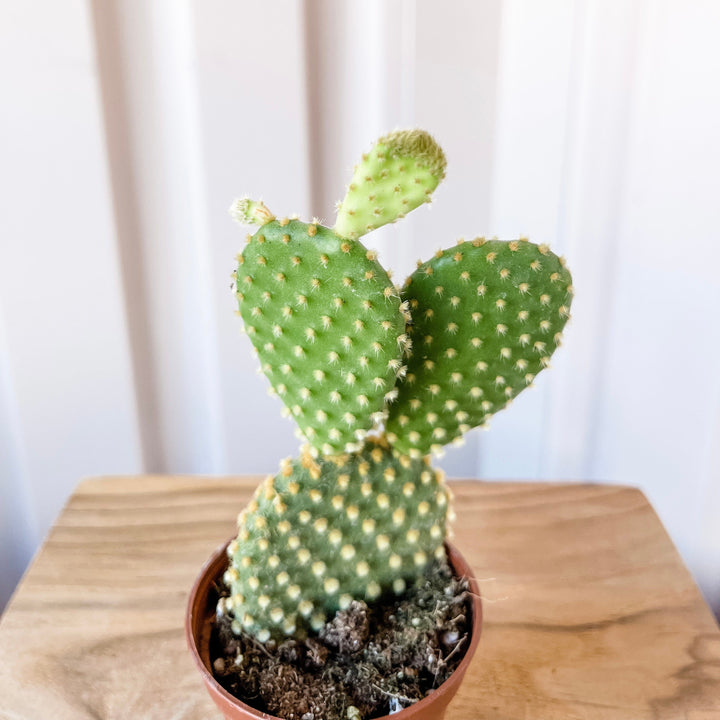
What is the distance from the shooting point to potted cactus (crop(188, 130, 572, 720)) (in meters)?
0.44

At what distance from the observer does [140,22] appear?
3.06 feet

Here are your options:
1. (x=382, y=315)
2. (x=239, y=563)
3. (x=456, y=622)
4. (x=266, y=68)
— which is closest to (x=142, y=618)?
(x=239, y=563)

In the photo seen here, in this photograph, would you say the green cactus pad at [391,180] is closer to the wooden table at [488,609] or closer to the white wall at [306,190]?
the wooden table at [488,609]

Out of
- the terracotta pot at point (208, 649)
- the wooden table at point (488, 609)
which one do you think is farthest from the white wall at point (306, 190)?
the terracotta pot at point (208, 649)

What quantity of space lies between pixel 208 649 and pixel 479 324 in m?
0.32

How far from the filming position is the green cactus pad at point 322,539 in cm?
54

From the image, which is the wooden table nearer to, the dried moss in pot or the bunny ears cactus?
the dried moss in pot

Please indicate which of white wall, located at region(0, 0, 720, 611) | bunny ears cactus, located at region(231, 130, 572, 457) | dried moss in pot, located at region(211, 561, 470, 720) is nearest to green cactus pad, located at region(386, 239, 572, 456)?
bunny ears cactus, located at region(231, 130, 572, 457)

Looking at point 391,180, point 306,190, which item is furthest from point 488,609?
point 306,190

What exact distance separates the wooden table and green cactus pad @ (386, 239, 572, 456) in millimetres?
284

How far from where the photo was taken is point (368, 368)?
45cm

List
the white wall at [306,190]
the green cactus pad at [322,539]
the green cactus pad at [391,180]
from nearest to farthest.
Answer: the green cactus pad at [391,180]
the green cactus pad at [322,539]
the white wall at [306,190]

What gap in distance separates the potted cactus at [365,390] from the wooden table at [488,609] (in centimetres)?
13

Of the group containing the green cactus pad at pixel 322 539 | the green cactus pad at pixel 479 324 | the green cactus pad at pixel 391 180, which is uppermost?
the green cactus pad at pixel 391 180
